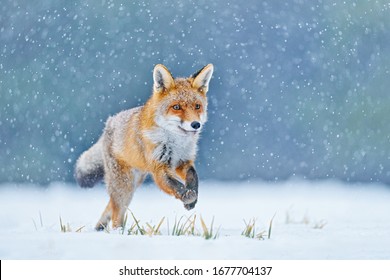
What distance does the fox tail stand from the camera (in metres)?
3.90

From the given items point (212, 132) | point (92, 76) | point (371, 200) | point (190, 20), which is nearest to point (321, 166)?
point (371, 200)

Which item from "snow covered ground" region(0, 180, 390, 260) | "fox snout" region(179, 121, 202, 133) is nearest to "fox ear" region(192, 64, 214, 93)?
"fox snout" region(179, 121, 202, 133)

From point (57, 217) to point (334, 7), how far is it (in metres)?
2.58

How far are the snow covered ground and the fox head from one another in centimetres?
49

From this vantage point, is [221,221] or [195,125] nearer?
[195,125]

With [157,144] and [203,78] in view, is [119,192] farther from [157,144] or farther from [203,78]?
[203,78]

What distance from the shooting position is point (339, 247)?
3689 millimetres

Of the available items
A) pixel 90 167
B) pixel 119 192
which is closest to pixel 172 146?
pixel 119 192

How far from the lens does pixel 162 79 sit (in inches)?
141

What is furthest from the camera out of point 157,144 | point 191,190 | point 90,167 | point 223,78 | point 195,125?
point 90,167

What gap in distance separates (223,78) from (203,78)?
10.6 inches

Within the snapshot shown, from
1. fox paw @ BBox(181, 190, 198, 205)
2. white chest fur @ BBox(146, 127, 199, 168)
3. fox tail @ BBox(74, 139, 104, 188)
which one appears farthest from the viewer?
fox tail @ BBox(74, 139, 104, 188)

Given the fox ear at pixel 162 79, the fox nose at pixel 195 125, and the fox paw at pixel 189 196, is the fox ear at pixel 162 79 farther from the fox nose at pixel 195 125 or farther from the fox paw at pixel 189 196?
the fox paw at pixel 189 196

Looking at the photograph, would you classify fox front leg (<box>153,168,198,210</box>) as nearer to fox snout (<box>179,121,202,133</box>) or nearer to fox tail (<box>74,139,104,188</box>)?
fox snout (<box>179,121,202,133</box>)
